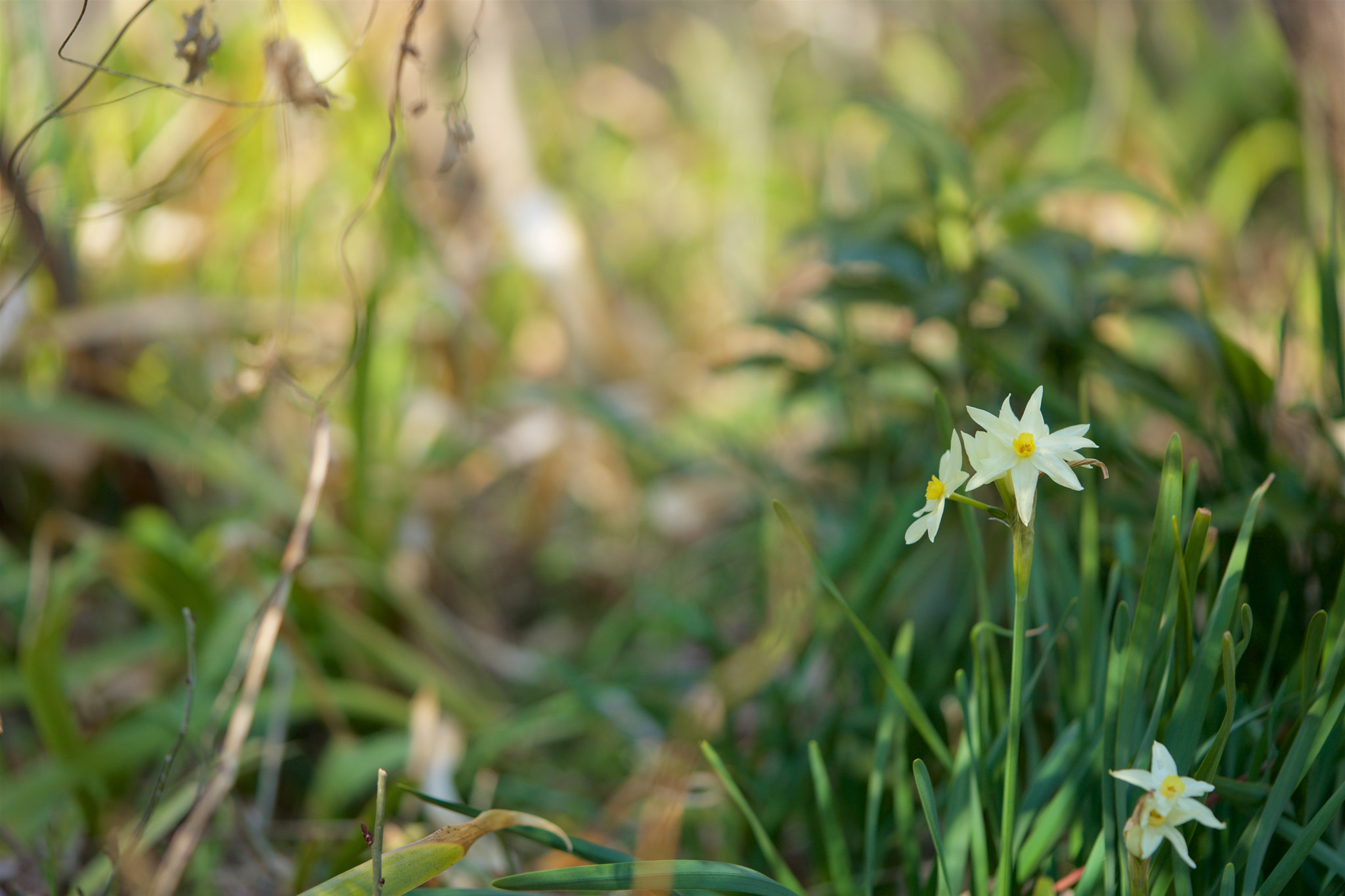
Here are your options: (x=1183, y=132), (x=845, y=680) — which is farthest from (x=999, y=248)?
(x=1183, y=132)

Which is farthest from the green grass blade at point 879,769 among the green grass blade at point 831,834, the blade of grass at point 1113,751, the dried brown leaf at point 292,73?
the dried brown leaf at point 292,73

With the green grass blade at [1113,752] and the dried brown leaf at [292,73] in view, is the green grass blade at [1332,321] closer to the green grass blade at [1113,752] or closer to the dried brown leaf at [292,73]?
the green grass blade at [1113,752]

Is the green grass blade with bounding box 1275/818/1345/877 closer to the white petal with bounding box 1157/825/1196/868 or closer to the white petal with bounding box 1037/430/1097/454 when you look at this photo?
the white petal with bounding box 1157/825/1196/868

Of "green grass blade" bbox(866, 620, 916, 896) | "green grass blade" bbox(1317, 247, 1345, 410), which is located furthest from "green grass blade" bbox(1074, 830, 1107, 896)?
"green grass blade" bbox(1317, 247, 1345, 410)

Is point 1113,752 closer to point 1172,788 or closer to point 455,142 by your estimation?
point 1172,788

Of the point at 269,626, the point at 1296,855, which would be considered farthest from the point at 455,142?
the point at 1296,855

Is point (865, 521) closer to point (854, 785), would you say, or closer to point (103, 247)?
point (854, 785)
